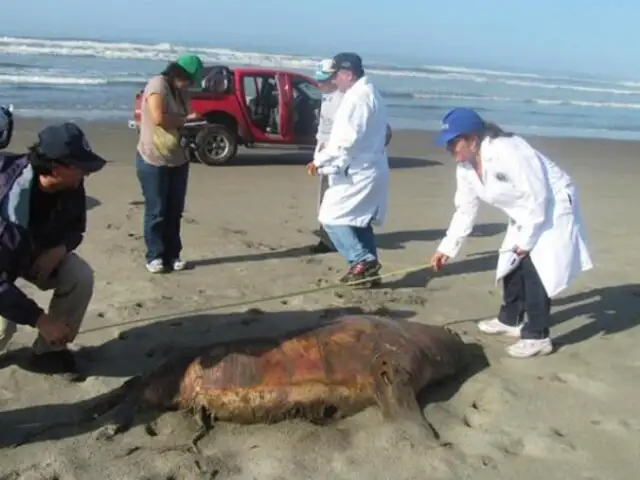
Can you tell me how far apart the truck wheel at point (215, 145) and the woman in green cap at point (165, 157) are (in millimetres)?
5971

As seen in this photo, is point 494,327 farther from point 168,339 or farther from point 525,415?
point 168,339

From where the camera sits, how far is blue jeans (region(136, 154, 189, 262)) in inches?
279

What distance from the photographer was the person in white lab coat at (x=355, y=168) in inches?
265

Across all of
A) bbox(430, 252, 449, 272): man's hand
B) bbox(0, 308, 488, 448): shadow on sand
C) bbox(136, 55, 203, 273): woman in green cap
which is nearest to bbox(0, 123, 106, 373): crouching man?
bbox(0, 308, 488, 448): shadow on sand

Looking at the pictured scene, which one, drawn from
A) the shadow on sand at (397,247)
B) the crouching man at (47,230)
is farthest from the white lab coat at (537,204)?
the crouching man at (47,230)

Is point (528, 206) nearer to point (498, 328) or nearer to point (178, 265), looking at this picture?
point (498, 328)

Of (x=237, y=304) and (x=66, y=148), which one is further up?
(x=66, y=148)

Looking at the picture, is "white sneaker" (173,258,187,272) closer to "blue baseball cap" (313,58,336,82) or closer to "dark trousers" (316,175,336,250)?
"dark trousers" (316,175,336,250)

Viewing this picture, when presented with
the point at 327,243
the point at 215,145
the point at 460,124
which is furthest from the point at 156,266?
the point at 215,145

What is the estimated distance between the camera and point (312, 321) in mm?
6172

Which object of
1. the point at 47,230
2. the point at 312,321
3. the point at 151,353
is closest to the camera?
the point at 47,230

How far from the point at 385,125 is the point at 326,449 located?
341 centimetres

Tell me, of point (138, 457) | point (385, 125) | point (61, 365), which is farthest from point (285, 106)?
point (138, 457)

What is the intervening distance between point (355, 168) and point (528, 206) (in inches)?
74.8
